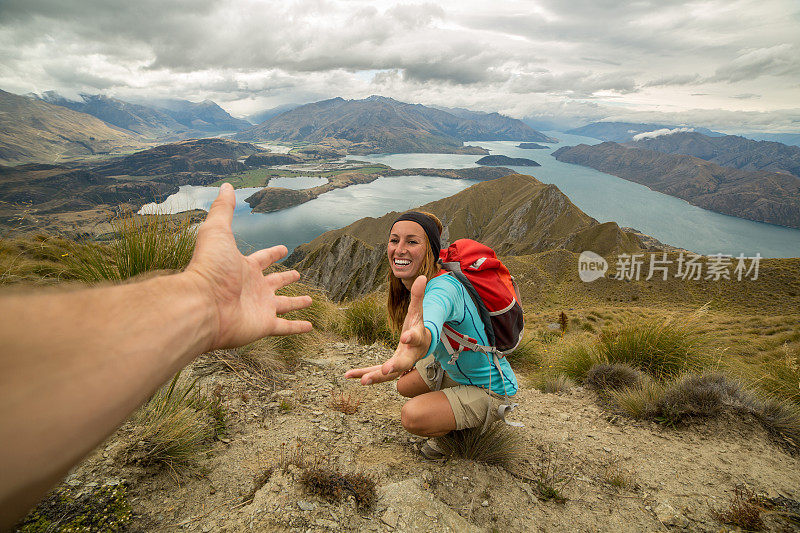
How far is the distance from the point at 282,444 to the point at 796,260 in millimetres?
69374

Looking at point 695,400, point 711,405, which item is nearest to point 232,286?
point 695,400

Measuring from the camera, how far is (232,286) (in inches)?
67.7

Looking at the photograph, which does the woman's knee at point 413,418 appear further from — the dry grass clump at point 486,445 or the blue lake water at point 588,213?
the blue lake water at point 588,213

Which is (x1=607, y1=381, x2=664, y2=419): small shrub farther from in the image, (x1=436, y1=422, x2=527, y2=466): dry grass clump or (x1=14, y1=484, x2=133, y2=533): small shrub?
(x1=14, y1=484, x2=133, y2=533): small shrub

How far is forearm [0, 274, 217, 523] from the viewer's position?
2.45ft

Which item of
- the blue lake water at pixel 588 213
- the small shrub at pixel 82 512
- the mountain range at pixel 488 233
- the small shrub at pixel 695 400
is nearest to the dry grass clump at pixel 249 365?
the small shrub at pixel 82 512

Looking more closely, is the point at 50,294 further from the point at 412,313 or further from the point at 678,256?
the point at 678,256

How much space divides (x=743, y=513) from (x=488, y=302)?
100 inches

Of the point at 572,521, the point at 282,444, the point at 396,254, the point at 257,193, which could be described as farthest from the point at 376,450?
the point at 257,193

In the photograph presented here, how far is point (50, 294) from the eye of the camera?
0.94m

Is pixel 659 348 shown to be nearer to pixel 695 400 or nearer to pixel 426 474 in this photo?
pixel 695 400

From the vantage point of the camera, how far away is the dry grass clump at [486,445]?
9.99ft

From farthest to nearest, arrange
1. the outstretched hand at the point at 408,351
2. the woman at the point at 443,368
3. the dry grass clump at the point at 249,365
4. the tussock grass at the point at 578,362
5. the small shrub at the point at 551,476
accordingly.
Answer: the tussock grass at the point at 578,362 < the dry grass clump at the point at 249,365 < the small shrub at the point at 551,476 < the woman at the point at 443,368 < the outstretched hand at the point at 408,351

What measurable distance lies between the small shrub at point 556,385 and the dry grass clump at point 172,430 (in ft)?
15.0
